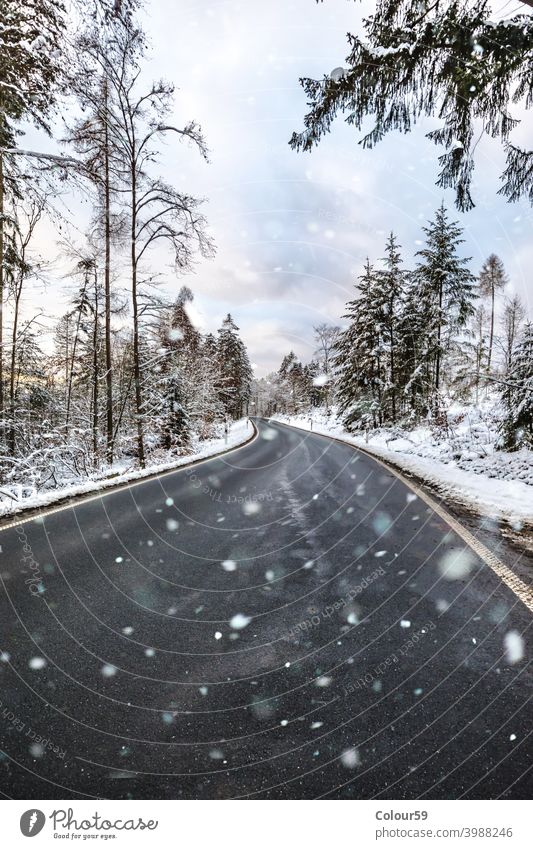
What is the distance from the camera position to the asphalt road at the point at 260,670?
1.55 m

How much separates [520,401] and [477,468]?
73.0 inches

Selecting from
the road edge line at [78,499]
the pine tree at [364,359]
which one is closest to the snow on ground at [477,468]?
the road edge line at [78,499]

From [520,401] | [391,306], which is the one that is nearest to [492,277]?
[391,306]

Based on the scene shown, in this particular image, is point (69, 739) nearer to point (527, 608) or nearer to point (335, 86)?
point (527, 608)

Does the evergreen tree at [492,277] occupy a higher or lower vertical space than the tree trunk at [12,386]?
higher

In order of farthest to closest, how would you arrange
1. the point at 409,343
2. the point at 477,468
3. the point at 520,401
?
1. the point at 409,343
2. the point at 477,468
3. the point at 520,401

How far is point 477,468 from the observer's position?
859 cm

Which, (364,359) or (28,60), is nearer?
(28,60)

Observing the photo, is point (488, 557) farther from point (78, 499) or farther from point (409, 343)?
point (409, 343)

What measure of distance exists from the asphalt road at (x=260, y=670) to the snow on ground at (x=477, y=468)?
2.44 m

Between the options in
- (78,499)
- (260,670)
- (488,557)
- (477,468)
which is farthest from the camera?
(477,468)

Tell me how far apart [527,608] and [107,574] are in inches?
147

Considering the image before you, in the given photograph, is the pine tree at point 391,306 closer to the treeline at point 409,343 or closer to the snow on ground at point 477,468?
the treeline at point 409,343
